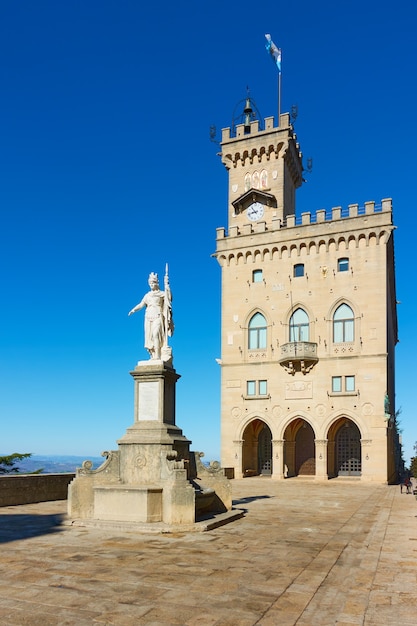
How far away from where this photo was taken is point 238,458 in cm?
3891

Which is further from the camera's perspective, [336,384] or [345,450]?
[345,450]

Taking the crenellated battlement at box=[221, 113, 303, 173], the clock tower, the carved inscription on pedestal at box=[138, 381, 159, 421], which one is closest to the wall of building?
the carved inscription on pedestal at box=[138, 381, 159, 421]

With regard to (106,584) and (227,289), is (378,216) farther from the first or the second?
(106,584)

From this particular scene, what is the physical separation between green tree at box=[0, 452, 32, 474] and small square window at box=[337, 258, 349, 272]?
23.8 metres

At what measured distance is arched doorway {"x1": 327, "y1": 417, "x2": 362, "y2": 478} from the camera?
124 feet

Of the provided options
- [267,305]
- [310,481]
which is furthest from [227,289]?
[310,481]

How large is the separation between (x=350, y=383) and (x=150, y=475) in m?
24.9

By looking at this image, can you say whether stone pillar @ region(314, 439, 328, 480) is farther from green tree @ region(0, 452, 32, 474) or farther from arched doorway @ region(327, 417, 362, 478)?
green tree @ region(0, 452, 32, 474)

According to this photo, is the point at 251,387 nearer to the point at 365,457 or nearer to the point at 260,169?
the point at 365,457

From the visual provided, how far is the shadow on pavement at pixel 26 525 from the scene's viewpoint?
11781 mm

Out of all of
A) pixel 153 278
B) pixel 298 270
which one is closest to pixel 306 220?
pixel 298 270

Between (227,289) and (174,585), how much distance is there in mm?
33968

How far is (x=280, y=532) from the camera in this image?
41.2ft

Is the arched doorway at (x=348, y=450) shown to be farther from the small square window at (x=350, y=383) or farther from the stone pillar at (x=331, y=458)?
the small square window at (x=350, y=383)
